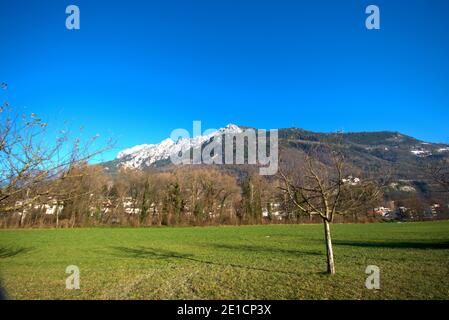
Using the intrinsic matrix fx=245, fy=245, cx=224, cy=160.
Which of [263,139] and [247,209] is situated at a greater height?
[263,139]

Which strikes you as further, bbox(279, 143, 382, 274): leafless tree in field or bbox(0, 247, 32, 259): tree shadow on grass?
bbox(0, 247, 32, 259): tree shadow on grass

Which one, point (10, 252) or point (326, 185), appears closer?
point (326, 185)

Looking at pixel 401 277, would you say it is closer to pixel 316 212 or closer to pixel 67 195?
pixel 316 212

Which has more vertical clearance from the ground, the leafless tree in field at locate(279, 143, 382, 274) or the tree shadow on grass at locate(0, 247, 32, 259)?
the leafless tree in field at locate(279, 143, 382, 274)

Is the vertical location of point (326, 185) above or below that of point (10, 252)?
above

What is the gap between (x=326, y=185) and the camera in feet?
42.5

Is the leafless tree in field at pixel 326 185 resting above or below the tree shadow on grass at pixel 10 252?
above

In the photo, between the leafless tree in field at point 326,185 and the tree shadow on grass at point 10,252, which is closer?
the leafless tree in field at point 326,185

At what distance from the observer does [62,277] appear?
41.8 feet

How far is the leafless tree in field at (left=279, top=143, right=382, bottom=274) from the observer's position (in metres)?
11.4

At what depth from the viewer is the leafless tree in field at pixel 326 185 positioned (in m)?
11.4
